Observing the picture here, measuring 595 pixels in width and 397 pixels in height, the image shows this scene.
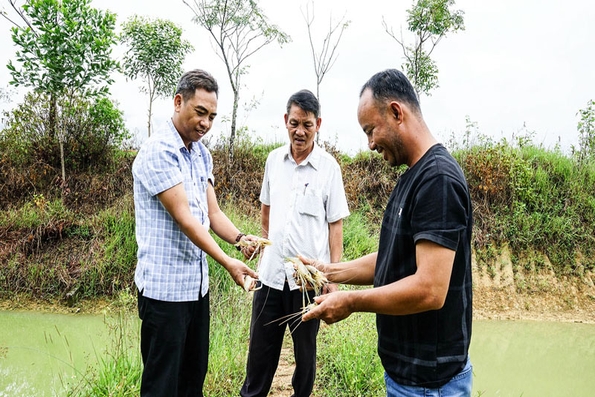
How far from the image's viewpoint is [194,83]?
241 centimetres

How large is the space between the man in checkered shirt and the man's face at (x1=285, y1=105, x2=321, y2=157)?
2.09 feet

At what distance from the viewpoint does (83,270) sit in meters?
7.25

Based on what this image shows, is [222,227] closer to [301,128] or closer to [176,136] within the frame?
[176,136]

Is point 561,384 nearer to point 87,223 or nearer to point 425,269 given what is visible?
point 425,269

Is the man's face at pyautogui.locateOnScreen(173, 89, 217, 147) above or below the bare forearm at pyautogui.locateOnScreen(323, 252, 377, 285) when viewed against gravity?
above

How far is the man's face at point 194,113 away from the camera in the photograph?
95.3 inches

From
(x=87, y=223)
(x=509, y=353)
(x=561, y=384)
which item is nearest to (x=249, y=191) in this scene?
(x=87, y=223)

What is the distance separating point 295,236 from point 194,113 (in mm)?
1010

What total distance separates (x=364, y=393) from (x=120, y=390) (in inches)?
66.4

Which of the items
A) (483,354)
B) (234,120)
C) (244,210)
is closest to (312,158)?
(483,354)

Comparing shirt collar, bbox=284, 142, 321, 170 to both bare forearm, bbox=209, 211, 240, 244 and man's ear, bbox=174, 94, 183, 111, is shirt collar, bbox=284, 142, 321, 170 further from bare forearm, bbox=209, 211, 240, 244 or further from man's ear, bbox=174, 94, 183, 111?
man's ear, bbox=174, 94, 183, 111

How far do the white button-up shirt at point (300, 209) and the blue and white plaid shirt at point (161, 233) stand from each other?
65 centimetres

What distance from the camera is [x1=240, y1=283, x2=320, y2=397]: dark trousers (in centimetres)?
288

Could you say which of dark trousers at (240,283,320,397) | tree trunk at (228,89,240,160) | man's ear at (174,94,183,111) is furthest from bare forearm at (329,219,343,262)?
tree trunk at (228,89,240,160)
